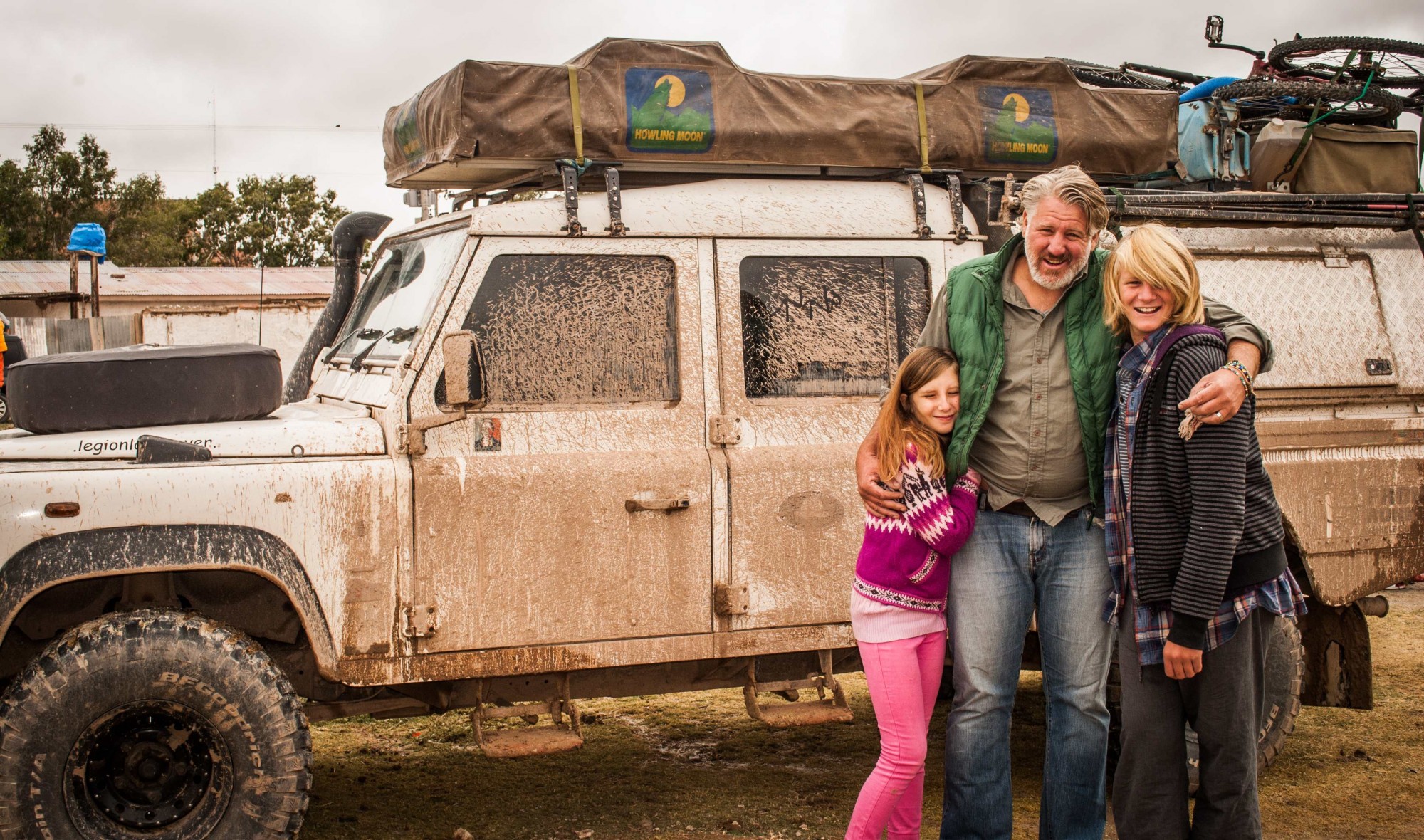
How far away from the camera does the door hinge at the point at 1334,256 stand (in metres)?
4.77

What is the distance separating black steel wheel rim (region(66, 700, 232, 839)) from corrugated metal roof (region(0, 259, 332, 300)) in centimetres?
1654

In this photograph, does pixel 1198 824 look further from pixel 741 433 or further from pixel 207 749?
pixel 207 749

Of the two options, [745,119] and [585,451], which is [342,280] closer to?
[585,451]

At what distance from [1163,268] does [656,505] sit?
5.71 feet

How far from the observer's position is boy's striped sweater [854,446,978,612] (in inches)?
127

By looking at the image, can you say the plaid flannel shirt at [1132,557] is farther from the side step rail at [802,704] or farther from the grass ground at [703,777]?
the grass ground at [703,777]

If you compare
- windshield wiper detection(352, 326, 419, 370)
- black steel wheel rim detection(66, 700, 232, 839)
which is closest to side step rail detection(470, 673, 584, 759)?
black steel wheel rim detection(66, 700, 232, 839)

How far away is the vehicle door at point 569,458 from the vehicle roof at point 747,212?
7 centimetres

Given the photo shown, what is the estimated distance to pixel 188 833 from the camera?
3.60 metres

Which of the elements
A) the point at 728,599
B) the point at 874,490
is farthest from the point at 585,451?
the point at 874,490

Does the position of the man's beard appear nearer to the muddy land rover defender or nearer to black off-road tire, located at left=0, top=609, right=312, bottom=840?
the muddy land rover defender

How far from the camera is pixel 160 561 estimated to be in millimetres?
3572

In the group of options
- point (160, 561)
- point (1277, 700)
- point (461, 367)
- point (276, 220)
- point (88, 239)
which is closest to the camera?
point (160, 561)

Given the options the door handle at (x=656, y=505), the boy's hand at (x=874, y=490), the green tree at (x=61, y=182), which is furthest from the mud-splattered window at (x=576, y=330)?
the green tree at (x=61, y=182)
